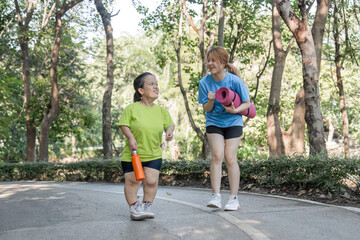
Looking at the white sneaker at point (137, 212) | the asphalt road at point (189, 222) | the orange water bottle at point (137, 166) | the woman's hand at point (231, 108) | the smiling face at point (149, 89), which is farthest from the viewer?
the woman's hand at point (231, 108)

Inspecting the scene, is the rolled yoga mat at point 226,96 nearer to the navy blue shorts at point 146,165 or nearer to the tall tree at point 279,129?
the navy blue shorts at point 146,165

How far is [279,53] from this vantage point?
42.7 feet

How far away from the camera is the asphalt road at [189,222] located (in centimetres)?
407

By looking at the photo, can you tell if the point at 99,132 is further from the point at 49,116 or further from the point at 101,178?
the point at 101,178

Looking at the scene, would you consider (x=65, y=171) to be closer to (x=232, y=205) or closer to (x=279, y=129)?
(x=279, y=129)

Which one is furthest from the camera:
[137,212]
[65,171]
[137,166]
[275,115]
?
[65,171]

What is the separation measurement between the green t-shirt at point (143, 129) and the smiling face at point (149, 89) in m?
0.15

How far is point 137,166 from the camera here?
15.2 feet

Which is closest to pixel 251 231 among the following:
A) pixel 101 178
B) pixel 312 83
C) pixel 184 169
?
pixel 312 83

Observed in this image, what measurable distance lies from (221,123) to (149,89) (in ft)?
3.25

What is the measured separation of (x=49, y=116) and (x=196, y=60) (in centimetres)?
752

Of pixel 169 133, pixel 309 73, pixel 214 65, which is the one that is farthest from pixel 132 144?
pixel 309 73

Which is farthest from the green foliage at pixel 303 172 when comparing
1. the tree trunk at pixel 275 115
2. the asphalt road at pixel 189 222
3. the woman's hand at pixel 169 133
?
the tree trunk at pixel 275 115

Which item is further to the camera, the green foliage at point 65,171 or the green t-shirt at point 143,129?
the green foliage at point 65,171
